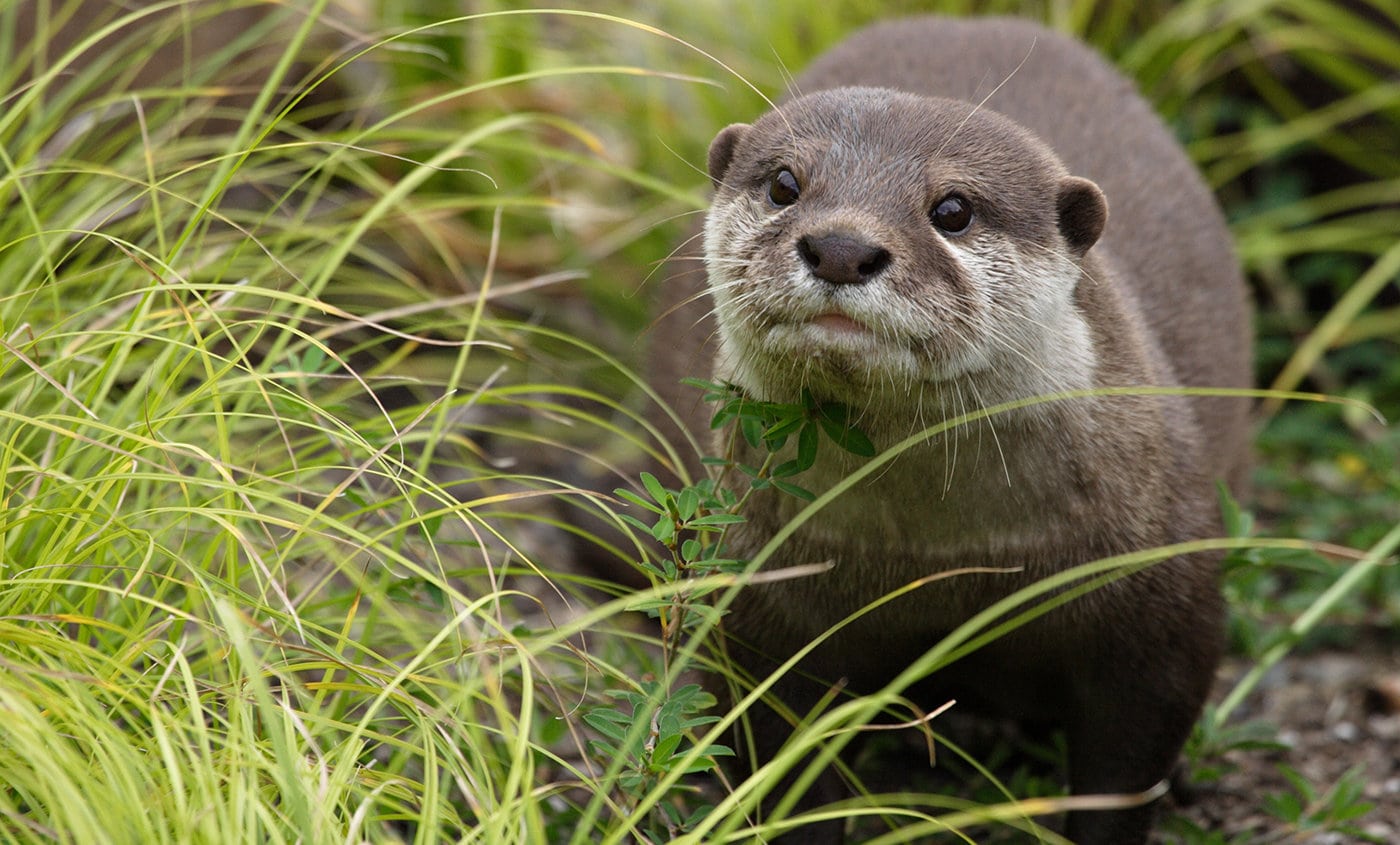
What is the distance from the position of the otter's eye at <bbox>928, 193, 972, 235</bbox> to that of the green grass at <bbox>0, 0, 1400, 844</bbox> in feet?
1.75

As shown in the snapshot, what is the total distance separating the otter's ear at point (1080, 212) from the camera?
2.25 meters

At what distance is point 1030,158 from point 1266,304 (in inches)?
102

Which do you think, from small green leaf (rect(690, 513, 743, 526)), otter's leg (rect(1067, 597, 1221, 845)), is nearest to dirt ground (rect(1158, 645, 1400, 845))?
otter's leg (rect(1067, 597, 1221, 845))

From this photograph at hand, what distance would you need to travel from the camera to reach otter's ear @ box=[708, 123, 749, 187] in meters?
2.44

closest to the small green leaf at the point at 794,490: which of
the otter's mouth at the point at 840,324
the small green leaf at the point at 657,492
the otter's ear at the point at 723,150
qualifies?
the small green leaf at the point at 657,492

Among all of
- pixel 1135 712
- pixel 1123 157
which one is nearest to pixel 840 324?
pixel 1135 712

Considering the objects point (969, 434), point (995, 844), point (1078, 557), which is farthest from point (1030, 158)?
point (995, 844)

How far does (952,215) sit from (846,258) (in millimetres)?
287

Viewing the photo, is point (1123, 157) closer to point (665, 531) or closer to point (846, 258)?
point (846, 258)

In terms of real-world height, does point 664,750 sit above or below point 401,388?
above

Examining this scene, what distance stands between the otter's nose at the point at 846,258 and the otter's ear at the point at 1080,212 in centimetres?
43

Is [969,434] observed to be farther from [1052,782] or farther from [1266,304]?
[1266,304]

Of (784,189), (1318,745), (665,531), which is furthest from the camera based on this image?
(1318,745)

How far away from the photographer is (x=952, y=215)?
2162 millimetres
